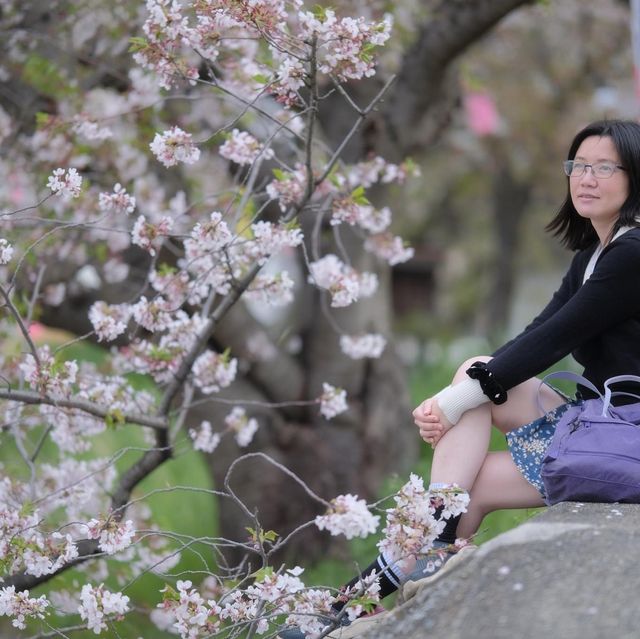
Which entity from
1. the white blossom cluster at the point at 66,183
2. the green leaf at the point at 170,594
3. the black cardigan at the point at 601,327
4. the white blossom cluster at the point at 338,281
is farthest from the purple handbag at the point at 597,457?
the white blossom cluster at the point at 66,183

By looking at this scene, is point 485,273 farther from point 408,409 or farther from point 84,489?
point 84,489

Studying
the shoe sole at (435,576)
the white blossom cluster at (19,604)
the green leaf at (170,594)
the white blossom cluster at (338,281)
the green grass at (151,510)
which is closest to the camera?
the shoe sole at (435,576)

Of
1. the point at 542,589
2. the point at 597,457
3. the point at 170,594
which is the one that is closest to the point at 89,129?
the point at 170,594

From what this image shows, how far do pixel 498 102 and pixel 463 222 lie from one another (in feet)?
26.1

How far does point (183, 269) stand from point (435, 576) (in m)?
1.20

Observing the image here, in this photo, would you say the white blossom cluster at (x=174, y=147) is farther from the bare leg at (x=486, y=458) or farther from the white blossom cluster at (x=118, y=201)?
the bare leg at (x=486, y=458)

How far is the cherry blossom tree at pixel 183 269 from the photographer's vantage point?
251cm

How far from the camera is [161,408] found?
3.10 m

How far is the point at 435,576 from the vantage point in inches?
88.3

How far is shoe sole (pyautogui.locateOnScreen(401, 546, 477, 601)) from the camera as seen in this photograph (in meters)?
2.21

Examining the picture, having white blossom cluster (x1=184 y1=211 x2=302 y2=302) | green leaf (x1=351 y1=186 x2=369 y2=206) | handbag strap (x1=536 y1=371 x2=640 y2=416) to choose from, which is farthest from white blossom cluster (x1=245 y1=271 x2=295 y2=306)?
handbag strap (x1=536 y1=371 x2=640 y2=416)

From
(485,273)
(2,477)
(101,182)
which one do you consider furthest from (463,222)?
(2,477)

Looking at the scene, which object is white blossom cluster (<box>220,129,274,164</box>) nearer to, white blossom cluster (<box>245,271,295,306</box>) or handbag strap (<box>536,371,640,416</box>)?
white blossom cluster (<box>245,271,295,306</box>)

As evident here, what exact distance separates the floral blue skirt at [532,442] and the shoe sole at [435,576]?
0.33 meters
